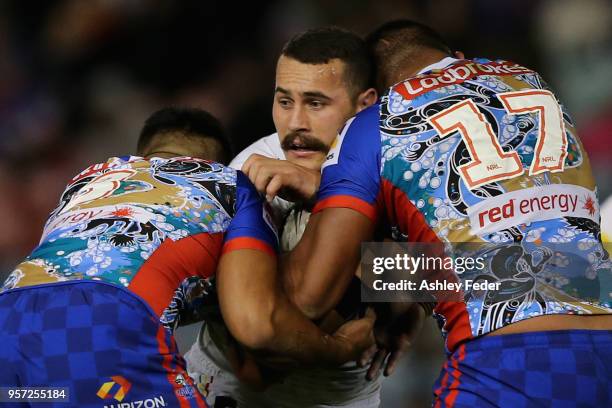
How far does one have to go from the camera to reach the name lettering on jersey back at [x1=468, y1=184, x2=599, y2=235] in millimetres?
2873

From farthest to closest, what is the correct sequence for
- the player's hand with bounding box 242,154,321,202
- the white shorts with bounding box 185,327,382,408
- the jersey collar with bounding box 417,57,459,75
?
the white shorts with bounding box 185,327,382,408, the jersey collar with bounding box 417,57,459,75, the player's hand with bounding box 242,154,321,202

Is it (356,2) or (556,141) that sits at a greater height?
(356,2)

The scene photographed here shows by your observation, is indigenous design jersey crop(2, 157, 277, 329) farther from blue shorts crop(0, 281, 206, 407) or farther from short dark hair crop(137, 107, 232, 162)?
short dark hair crop(137, 107, 232, 162)

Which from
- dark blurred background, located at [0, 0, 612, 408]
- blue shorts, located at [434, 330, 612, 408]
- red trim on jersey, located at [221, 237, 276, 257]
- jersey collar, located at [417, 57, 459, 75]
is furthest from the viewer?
dark blurred background, located at [0, 0, 612, 408]

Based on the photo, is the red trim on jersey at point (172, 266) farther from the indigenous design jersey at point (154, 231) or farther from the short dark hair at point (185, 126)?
the short dark hair at point (185, 126)

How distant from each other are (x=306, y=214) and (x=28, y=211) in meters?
3.65

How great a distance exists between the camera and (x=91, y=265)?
2869 millimetres

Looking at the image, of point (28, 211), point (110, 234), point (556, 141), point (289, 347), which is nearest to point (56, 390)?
point (110, 234)

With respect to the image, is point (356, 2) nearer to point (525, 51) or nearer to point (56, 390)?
point (525, 51)

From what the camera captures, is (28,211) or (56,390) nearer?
(56,390)

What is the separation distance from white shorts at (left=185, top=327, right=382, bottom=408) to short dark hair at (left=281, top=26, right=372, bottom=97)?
118 centimetres

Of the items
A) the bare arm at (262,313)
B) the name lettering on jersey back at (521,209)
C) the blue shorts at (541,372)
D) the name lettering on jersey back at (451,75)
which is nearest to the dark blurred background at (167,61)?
the name lettering on jersey back at (451,75)

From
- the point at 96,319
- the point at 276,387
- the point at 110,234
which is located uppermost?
the point at 110,234

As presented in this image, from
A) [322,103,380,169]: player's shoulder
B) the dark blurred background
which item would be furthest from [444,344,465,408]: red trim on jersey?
the dark blurred background
